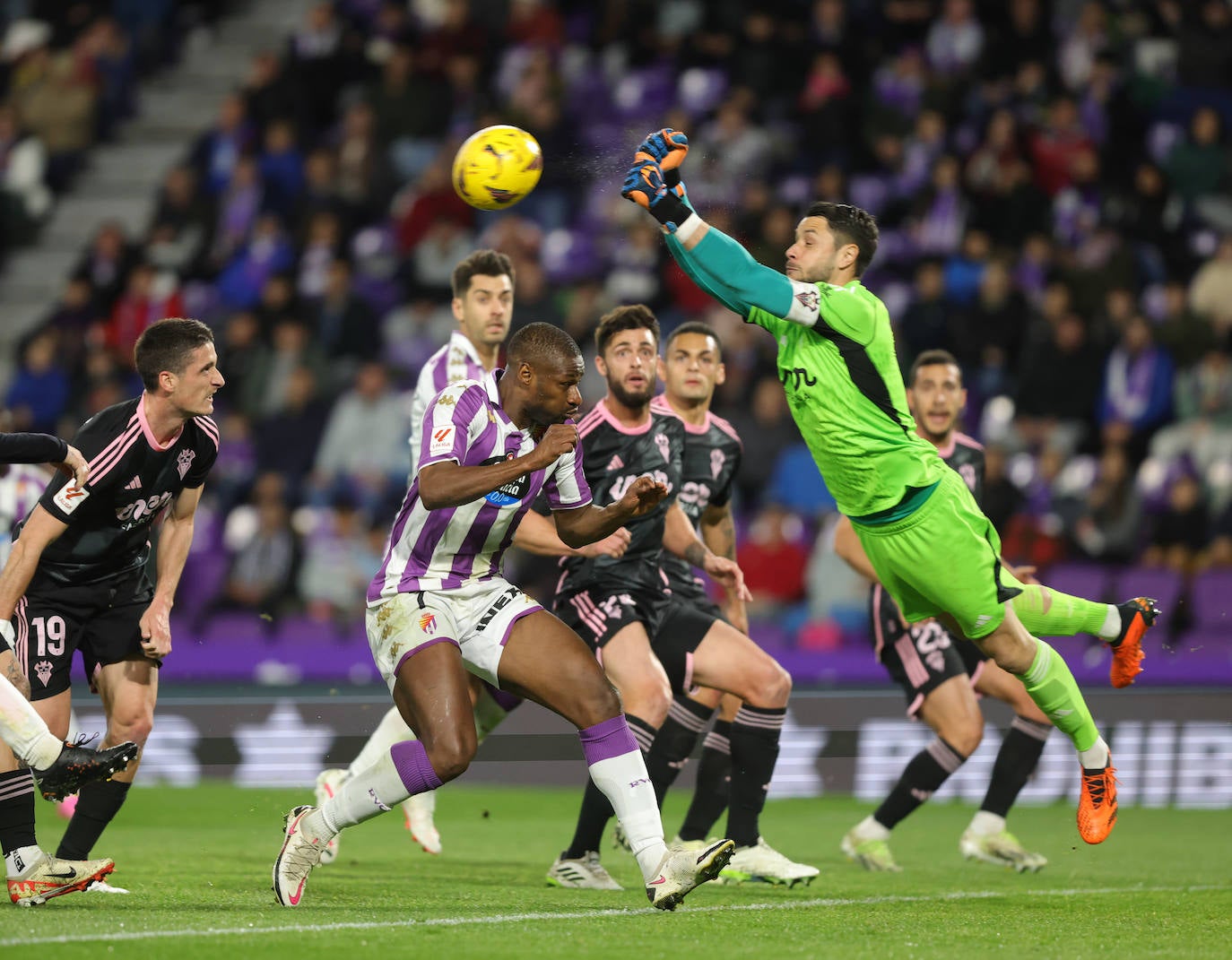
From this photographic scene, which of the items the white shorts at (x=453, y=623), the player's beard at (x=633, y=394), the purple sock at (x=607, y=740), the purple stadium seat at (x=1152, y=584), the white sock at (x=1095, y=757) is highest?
the player's beard at (x=633, y=394)

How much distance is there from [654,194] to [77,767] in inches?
116

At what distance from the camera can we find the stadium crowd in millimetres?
13836

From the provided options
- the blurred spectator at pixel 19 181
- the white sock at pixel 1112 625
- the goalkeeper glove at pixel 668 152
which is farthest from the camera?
the blurred spectator at pixel 19 181

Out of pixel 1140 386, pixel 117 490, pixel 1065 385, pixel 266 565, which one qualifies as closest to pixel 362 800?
pixel 117 490

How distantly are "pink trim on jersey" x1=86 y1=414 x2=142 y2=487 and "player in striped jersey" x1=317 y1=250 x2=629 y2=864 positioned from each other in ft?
5.98

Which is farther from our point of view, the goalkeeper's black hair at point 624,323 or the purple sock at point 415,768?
the goalkeeper's black hair at point 624,323

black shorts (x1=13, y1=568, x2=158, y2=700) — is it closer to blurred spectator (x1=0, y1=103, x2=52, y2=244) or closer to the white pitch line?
the white pitch line

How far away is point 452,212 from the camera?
16.5 metres

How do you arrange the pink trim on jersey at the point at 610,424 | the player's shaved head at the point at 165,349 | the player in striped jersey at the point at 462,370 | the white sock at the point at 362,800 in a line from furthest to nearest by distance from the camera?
the player in striped jersey at the point at 462,370 < the pink trim on jersey at the point at 610,424 < the player's shaved head at the point at 165,349 < the white sock at the point at 362,800

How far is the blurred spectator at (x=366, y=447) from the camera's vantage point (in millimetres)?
14398

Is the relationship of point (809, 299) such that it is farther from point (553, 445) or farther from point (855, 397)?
point (553, 445)

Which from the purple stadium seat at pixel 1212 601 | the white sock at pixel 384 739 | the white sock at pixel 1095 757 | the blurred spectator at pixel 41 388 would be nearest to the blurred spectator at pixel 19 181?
the blurred spectator at pixel 41 388

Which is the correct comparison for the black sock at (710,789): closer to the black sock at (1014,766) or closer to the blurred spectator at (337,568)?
the black sock at (1014,766)

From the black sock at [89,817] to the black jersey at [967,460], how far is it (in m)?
4.50
